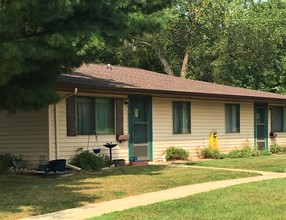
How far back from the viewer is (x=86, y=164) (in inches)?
580

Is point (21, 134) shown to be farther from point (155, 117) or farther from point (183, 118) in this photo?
point (183, 118)

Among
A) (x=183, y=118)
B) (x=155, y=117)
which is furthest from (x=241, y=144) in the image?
(x=155, y=117)

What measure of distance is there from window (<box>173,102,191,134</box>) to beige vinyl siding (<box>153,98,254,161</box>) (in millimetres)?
177

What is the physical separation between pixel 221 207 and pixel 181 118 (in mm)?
10441

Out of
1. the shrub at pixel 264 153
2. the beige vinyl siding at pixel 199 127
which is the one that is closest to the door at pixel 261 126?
the beige vinyl siding at pixel 199 127

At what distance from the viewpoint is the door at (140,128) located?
56.2 ft

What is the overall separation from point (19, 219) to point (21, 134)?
776cm

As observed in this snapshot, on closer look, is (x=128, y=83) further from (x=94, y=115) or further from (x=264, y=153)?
(x=264, y=153)

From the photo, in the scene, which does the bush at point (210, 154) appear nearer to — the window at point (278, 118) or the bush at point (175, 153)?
the bush at point (175, 153)

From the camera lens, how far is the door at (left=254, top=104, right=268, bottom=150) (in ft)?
73.5

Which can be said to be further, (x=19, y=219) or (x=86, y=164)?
(x=86, y=164)

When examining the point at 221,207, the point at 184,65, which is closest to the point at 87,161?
the point at 221,207

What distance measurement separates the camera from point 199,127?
→ 1964cm

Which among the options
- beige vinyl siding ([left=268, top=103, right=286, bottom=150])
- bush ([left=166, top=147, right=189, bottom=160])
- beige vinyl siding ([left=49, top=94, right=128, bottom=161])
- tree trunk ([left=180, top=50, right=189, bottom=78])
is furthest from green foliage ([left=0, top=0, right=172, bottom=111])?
tree trunk ([left=180, top=50, right=189, bottom=78])
